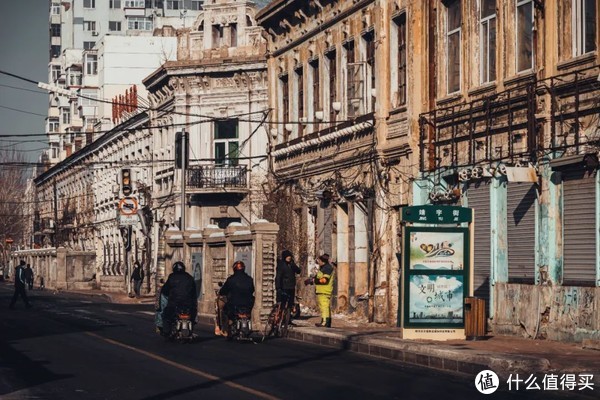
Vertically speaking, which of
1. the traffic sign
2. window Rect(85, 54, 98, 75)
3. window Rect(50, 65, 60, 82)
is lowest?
the traffic sign

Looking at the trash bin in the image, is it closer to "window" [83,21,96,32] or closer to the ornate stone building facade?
the ornate stone building facade

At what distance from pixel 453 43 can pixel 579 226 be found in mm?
8516

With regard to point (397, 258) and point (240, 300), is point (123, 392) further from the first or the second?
point (397, 258)

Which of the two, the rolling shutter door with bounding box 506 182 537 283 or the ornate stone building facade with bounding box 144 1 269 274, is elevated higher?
the ornate stone building facade with bounding box 144 1 269 274

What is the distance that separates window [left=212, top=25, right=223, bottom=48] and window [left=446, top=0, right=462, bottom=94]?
32.2 meters

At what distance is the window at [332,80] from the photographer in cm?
4466

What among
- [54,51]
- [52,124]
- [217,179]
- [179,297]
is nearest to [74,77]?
[52,124]

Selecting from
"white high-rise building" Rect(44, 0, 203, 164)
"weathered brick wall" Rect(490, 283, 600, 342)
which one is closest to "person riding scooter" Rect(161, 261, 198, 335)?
"weathered brick wall" Rect(490, 283, 600, 342)

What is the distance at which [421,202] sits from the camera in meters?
36.3

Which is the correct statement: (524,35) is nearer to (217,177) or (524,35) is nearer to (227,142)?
(217,177)

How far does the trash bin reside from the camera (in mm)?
28250

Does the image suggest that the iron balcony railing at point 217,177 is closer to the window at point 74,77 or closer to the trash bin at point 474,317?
the trash bin at point 474,317

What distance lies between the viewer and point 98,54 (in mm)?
104188

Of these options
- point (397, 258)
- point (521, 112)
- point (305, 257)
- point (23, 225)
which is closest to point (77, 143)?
point (23, 225)
